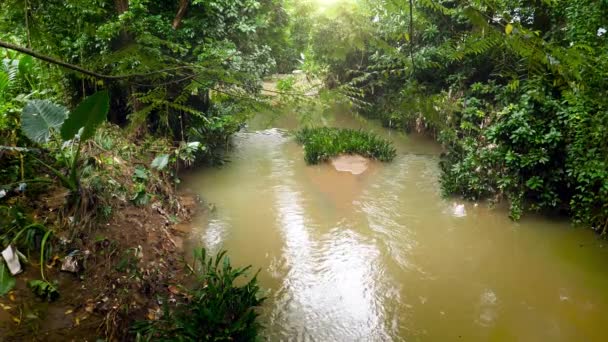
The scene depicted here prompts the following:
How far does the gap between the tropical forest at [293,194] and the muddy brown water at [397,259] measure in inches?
1.1

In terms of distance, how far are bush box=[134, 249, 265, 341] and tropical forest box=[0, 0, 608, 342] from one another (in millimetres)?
21

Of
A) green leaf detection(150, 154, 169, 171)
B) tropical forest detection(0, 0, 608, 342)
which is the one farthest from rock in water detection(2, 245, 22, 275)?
green leaf detection(150, 154, 169, 171)

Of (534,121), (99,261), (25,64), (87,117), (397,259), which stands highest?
(25,64)

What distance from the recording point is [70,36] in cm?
630

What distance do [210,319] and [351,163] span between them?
591 centimetres

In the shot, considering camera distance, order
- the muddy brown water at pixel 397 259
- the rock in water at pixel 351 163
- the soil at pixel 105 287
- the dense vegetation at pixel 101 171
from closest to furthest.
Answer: the dense vegetation at pixel 101 171 → the soil at pixel 105 287 → the muddy brown water at pixel 397 259 → the rock in water at pixel 351 163

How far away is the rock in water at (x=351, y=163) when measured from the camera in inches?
340

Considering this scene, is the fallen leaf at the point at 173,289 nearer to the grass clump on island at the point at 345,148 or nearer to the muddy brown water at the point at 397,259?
the muddy brown water at the point at 397,259

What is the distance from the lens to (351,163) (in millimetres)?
8836

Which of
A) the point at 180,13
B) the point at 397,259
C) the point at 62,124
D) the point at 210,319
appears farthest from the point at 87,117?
the point at 180,13

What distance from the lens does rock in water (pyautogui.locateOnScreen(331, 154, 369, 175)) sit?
28.3ft

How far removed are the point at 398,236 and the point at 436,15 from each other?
17.8 feet

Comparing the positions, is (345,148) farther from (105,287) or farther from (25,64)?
(105,287)

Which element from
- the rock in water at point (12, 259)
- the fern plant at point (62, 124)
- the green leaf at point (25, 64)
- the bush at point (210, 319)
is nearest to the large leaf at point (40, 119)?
the fern plant at point (62, 124)
